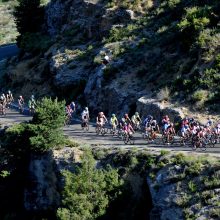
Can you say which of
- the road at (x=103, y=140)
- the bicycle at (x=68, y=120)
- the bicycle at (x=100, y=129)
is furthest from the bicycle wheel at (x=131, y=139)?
the bicycle at (x=68, y=120)

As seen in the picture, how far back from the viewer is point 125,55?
5100 cm

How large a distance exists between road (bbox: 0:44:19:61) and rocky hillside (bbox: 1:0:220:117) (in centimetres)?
1839

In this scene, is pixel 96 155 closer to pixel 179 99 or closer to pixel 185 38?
pixel 179 99

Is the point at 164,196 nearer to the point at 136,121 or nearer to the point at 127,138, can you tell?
the point at 127,138

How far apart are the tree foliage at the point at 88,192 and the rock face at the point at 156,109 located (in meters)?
9.48

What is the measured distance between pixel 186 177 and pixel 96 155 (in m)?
8.26

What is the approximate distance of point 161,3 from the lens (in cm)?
5744

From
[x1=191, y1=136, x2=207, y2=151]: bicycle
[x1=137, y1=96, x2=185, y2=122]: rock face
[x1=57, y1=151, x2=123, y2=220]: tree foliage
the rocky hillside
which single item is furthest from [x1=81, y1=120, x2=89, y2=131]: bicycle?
[x1=191, y1=136, x2=207, y2=151]: bicycle

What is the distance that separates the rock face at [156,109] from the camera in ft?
130

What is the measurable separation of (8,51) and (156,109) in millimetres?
53037

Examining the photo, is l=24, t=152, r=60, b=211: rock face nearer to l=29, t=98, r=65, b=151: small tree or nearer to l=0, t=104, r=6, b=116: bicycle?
l=29, t=98, r=65, b=151: small tree

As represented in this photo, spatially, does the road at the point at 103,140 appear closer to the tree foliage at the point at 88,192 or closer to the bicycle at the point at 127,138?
the bicycle at the point at 127,138

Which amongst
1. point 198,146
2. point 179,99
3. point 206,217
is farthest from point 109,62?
point 206,217

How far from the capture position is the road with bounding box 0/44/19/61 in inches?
3351
